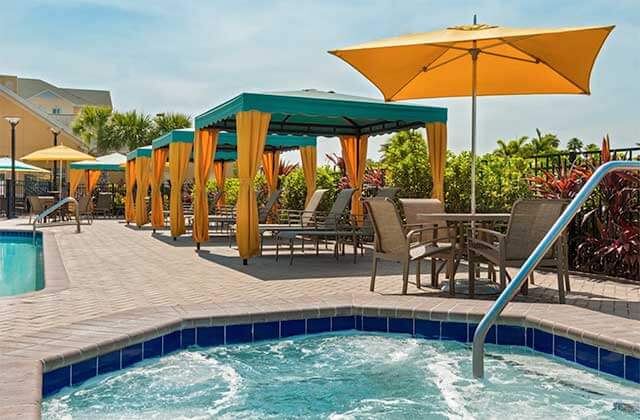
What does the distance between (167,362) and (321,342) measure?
1146 millimetres

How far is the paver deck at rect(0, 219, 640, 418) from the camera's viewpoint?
4.46 metres

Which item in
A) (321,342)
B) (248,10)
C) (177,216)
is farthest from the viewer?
(177,216)

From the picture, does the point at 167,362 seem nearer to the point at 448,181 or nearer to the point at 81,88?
the point at 448,181

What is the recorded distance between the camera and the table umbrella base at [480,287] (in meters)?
6.04

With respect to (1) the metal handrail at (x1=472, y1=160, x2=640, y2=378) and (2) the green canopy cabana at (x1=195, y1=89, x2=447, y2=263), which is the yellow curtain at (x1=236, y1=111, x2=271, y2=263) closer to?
(2) the green canopy cabana at (x1=195, y1=89, x2=447, y2=263)

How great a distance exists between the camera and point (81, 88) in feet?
167

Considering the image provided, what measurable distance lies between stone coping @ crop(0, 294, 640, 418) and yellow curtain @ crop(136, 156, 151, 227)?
1244 centimetres

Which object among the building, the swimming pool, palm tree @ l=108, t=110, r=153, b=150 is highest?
the building

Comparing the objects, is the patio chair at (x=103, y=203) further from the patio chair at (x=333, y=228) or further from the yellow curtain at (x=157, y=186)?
the patio chair at (x=333, y=228)

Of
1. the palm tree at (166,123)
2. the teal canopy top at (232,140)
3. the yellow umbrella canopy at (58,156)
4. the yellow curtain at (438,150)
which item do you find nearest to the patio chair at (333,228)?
the yellow curtain at (438,150)

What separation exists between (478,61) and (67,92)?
47906 millimetres

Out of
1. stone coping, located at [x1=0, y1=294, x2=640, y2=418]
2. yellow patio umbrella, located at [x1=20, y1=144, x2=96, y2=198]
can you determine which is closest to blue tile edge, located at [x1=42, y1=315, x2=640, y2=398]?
stone coping, located at [x1=0, y1=294, x2=640, y2=418]

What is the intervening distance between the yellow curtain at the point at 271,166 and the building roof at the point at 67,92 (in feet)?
120

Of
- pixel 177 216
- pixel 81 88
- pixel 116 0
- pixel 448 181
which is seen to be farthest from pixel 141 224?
pixel 81 88
